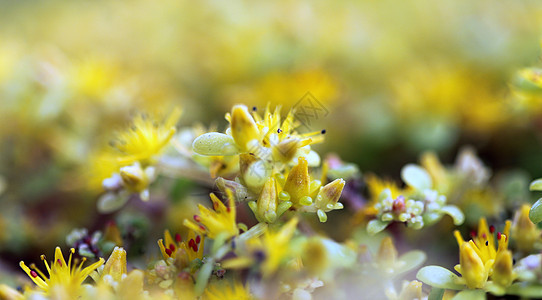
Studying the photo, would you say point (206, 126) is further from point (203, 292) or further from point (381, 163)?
point (203, 292)

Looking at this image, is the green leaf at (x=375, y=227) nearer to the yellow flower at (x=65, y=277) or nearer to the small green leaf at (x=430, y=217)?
the small green leaf at (x=430, y=217)

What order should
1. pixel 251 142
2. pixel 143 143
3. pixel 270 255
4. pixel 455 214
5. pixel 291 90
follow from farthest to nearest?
1. pixel 291 90
2. pixel 143 143
3. pixel 455 214
4. pixel 251 142
5. pixel 270 255

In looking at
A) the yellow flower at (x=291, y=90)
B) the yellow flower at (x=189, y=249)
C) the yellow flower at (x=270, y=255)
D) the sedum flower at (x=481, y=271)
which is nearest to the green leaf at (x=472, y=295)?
the sedum flower at (x=481, y=271)

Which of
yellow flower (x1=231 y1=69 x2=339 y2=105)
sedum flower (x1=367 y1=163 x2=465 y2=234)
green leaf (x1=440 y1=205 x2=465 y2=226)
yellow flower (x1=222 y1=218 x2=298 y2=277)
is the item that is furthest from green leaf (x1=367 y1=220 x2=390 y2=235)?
yellow flower (x1=231 y1=69 x2=339 y2=105)

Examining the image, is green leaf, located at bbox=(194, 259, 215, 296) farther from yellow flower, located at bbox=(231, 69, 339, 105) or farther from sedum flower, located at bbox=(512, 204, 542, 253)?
yellow flower, located at bbox=(231, 69, 339, 105)

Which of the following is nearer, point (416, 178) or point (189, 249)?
point (189, 249)

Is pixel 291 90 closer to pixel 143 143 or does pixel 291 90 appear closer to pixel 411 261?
pixel 143 143

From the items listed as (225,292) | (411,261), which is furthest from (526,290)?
(225,292)
